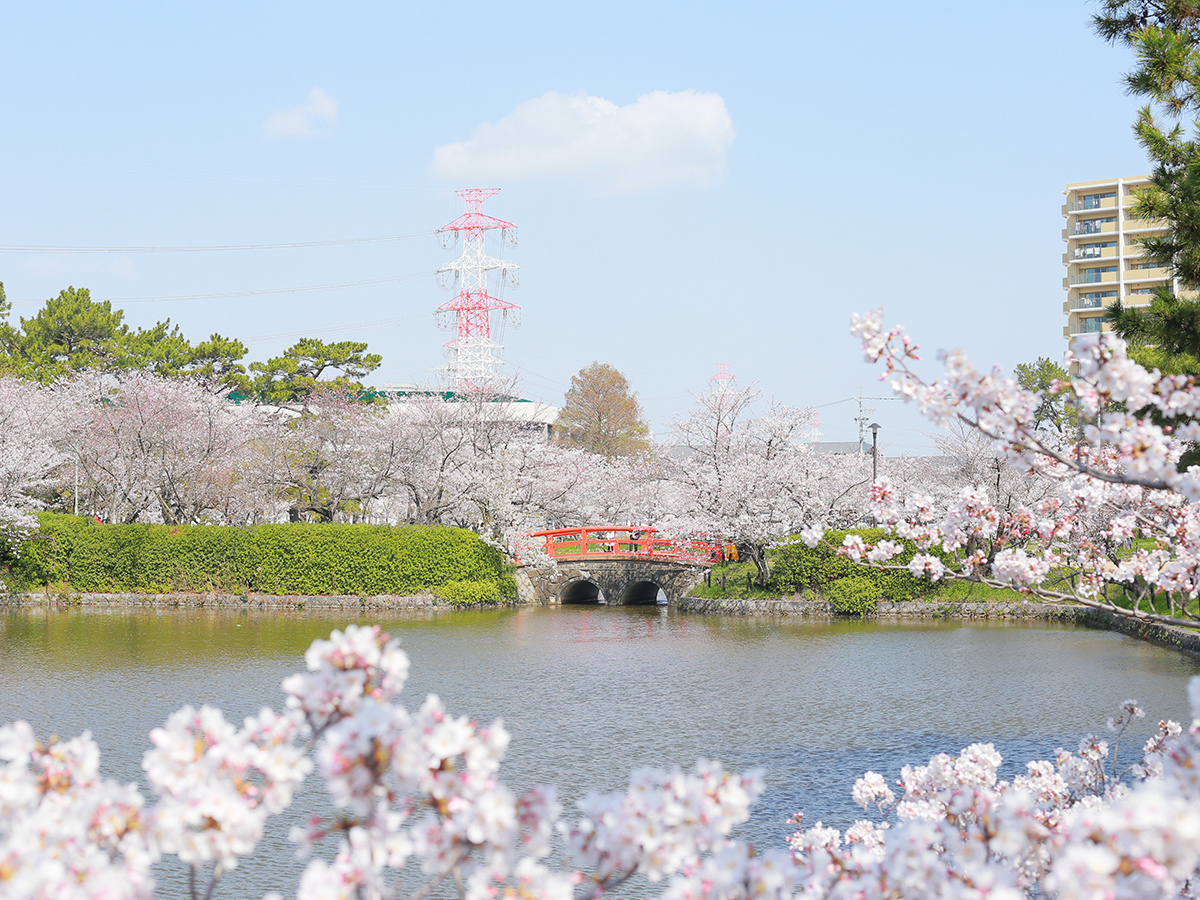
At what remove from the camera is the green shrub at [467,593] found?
78.2 ft

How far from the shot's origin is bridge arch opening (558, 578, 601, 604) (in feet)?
91.3

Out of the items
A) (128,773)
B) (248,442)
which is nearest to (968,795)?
(128,773)

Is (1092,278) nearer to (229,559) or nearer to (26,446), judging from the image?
(229,559)

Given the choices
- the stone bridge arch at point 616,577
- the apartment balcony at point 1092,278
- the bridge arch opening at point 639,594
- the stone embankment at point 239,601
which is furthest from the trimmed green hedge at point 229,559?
the apartment balcony at point 1092,278

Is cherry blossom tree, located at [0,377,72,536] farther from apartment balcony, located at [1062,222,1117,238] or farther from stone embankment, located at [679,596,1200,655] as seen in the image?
apartment balcony, located at [1062,222,1117,238]

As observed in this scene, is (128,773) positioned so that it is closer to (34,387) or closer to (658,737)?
(658,737)

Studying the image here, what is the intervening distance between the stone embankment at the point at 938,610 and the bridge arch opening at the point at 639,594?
360cm

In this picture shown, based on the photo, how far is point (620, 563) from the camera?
26188 millimetres

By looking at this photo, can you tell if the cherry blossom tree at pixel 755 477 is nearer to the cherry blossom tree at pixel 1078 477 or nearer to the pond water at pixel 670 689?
the pond water at pixel 670 689

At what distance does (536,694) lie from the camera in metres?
12.2

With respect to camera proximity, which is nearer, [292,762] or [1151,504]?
[292,762]

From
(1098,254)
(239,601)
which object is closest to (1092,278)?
(1098,254)

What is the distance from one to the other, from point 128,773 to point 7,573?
18073 mm

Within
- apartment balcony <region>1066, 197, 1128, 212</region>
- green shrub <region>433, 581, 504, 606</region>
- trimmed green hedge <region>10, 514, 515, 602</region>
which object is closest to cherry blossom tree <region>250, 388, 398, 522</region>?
trimmed green hedge <region>10, 514, 515, 602</region>
